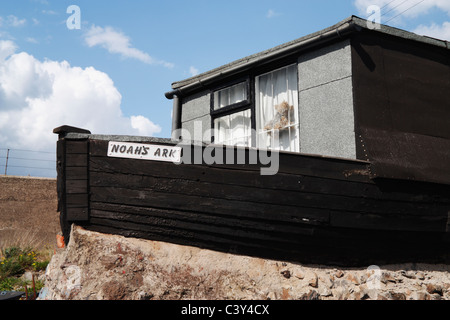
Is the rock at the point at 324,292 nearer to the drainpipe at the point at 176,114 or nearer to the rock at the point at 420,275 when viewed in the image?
the rock at the point at 420,275

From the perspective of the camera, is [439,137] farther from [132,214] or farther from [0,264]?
[0,264]

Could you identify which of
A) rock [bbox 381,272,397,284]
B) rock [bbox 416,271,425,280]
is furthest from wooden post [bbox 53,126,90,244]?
rock [bbox 416,271,425,280]

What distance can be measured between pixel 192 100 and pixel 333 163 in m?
4.14

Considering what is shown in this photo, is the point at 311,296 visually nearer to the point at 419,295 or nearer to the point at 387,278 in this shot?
the point at 387,278

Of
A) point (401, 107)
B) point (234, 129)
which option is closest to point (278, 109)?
point (234, 129)

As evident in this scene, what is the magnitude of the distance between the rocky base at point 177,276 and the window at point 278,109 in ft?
7.35

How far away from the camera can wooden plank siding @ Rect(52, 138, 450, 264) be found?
5023 mm

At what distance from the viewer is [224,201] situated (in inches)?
199

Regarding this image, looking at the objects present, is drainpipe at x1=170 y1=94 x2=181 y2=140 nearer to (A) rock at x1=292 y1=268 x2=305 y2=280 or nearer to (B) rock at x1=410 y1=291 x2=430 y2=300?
(A) rock at x1=292 y1=268 x2=305 y2=280

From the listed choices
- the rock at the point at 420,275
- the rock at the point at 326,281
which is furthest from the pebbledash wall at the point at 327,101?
the rock at the point at 420,275

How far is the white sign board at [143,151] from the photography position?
5.02 meters

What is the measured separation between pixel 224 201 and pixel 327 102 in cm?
243

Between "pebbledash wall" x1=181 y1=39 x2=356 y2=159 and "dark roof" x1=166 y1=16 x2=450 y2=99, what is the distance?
0.22 metres

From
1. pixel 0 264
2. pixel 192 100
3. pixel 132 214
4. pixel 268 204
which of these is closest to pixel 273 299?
pixel 268 204
